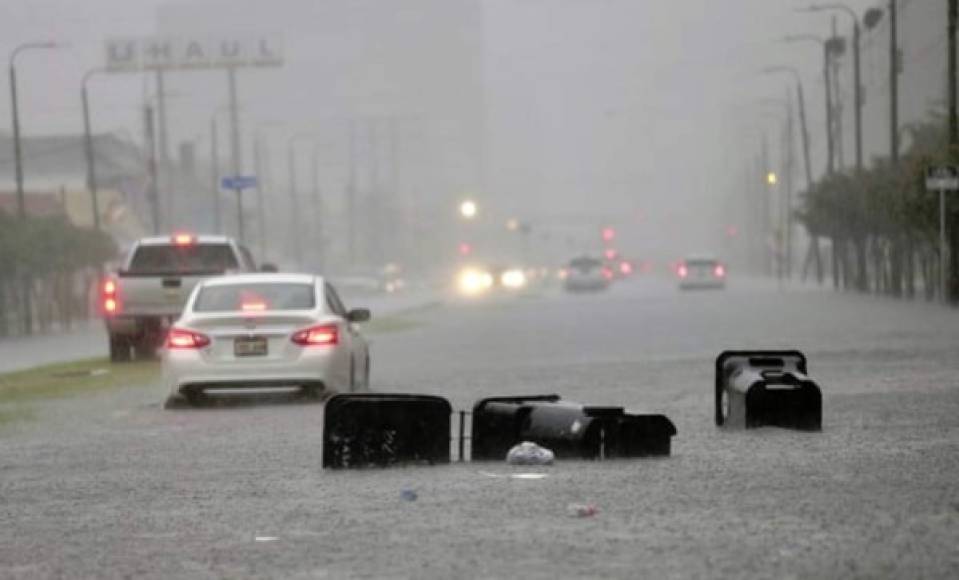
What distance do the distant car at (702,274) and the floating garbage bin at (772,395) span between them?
8287 centimetres

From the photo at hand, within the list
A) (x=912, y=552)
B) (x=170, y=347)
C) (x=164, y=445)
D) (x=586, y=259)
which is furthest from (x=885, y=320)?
(x=586, y=259)

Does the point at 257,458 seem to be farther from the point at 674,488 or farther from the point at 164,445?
the point at 674,488

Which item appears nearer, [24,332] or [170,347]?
[170,347]

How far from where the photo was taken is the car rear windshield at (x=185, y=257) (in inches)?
1578

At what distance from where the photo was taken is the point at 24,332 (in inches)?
2793

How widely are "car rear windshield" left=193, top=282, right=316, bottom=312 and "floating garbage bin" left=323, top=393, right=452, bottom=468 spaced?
999 centimetres

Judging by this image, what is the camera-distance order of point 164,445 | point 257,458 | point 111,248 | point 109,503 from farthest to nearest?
point 111,248
point 164,445
point 257,458
point 109,503

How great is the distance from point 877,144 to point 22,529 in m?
110

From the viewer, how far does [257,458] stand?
18703 millimetres

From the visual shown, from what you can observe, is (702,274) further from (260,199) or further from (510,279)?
(510,279)

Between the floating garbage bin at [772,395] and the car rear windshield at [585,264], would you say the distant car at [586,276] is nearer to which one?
the car rear windshield at [585,264]

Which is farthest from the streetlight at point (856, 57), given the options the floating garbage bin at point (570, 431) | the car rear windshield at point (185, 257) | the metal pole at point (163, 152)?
the floating garbage bin at point (570, 431)

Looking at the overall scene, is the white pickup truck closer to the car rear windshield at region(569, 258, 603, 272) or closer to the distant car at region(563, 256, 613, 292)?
the distant car at region(563, 256, 613, 292)

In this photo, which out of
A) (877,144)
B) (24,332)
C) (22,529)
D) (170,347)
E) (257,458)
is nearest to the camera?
(22,529)
